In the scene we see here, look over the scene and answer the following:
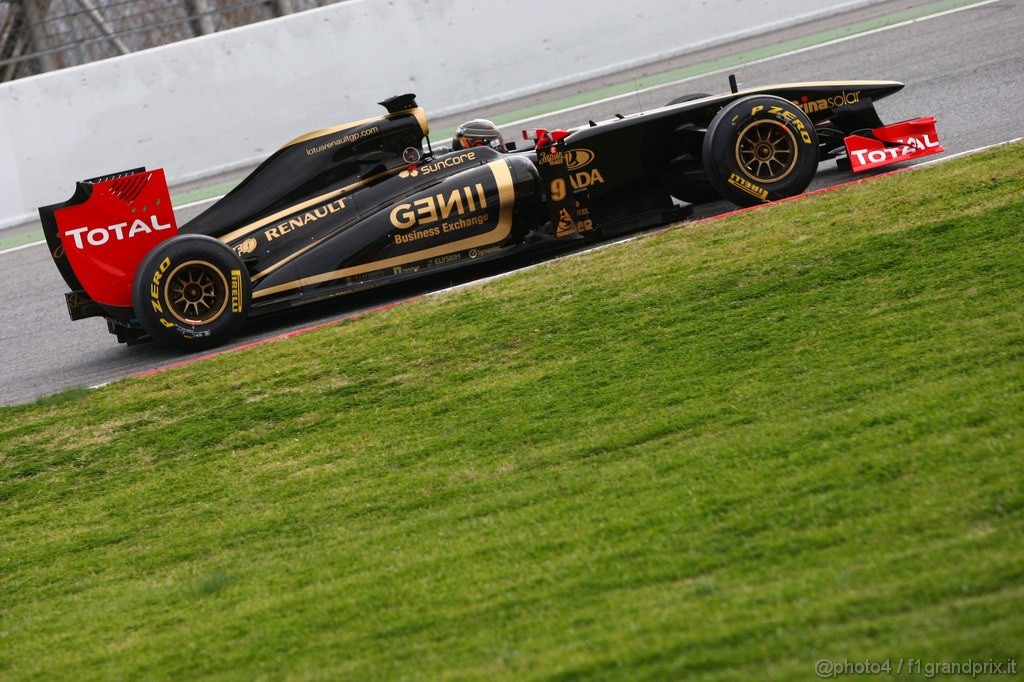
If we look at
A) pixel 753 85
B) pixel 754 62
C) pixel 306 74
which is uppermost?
pixel 306 74

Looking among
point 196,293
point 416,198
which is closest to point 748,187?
point 416,198

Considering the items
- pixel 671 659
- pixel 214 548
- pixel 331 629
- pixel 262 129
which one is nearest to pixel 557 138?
pixel 214 548

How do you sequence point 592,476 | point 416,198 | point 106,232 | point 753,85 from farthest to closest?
point 753,85, point 416,198, point 106,232, point 592,476

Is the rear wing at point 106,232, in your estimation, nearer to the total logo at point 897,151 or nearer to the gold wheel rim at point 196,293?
the gold wheel rim at point 196,293

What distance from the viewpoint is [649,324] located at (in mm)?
6625

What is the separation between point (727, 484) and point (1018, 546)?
3.88ft

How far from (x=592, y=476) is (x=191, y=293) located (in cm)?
399

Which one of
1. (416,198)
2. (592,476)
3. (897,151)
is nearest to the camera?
(592,476)

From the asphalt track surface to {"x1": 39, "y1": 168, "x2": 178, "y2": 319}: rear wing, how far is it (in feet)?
1.86

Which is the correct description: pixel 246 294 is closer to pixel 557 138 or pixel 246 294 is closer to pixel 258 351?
pixel 258 351

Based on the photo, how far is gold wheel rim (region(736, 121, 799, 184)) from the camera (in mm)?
8414

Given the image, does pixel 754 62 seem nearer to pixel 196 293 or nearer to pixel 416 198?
pixel 416 198


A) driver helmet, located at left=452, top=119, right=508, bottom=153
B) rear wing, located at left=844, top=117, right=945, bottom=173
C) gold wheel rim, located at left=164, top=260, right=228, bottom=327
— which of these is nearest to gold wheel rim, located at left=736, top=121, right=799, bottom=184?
rear wing, located at left=844, top=117, right=945, bottom=173

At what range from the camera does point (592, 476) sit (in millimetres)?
4895
